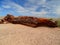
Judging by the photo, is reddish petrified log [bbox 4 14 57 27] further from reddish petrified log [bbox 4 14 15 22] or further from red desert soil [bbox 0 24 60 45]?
red desert soil [bbox 0 24 60 45]

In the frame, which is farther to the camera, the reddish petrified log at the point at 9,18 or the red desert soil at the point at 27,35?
the reddish petrified log at the point at 9,18

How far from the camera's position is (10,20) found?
394 centimetres

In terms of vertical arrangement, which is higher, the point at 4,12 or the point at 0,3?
the point at 0,3

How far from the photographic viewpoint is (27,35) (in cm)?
360

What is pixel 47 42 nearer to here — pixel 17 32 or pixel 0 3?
pixel 17 32

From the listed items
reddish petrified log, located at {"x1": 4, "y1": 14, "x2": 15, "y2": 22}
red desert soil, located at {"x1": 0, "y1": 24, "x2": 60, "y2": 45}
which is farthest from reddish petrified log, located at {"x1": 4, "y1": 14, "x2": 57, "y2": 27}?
red desert soil, located at {"x1": 0, "y1": 24, "x2": 60, "y2": 45}

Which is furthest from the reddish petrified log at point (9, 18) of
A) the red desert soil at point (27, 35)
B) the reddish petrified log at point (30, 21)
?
the red desert soil at point (27, 35)

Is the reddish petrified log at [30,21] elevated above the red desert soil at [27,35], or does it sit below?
above

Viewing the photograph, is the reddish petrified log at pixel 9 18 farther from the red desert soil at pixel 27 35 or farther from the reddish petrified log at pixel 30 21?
the red desert soil at pixel 27 35

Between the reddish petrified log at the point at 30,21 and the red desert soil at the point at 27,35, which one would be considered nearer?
the red desert soil at the point at 27,35

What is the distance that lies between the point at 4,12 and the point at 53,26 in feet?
4.61

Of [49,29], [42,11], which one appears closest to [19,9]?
[42,11]

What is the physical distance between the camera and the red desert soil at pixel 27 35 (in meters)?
3.39

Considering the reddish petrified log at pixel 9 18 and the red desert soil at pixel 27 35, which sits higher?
the reddish petrified log at pixel 9 18
